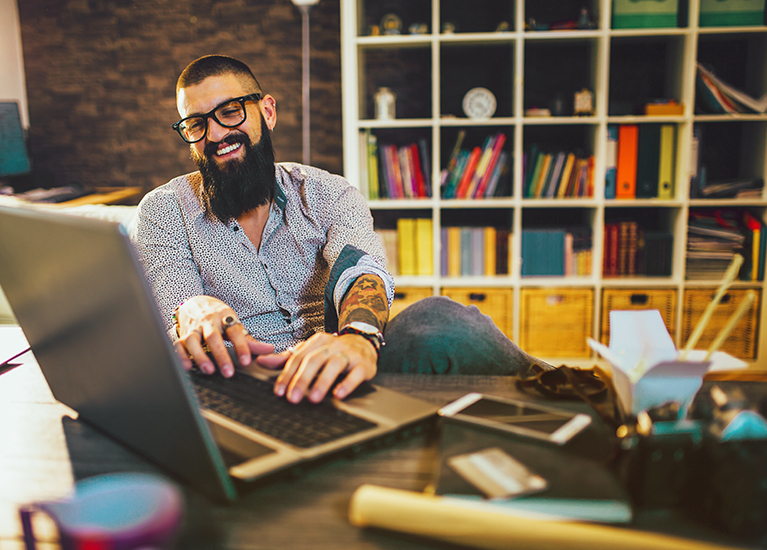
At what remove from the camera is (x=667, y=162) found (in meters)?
2.72

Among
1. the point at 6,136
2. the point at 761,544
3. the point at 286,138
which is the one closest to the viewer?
the point at 761,544

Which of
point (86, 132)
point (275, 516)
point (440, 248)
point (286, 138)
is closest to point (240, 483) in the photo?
point (275, 516)

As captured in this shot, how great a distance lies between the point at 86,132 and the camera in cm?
338

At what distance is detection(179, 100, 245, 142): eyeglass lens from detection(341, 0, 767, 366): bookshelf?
1219 mm

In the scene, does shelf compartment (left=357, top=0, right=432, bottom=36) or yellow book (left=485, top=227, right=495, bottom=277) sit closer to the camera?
yellow book (left=485, top=227, right=495, bottom=277)

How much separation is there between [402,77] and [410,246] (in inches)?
36.0

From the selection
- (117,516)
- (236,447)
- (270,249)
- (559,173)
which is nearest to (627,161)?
(559,173)

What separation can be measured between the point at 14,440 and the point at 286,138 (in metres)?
2.72

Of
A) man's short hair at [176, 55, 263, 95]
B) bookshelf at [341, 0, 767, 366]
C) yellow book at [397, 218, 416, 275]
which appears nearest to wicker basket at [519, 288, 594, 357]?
bookshelf at [341, 0, 767, 366]

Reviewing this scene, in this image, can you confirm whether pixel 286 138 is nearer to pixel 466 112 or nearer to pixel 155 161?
pixel 155 161

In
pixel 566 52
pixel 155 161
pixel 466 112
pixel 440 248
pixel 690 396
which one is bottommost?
pixel 440 248

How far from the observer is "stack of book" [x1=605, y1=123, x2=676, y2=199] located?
106 inches

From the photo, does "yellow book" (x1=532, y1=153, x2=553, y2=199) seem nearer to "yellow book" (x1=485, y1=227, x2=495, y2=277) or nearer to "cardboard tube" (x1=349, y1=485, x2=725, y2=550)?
"yellow book" (x1=485, y1=227, x2=495, y2=277)

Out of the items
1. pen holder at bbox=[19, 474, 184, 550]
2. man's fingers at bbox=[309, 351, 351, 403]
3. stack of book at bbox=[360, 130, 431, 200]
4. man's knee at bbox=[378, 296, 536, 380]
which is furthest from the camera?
stack of book at bbox=[360, 130, 431, 200]
